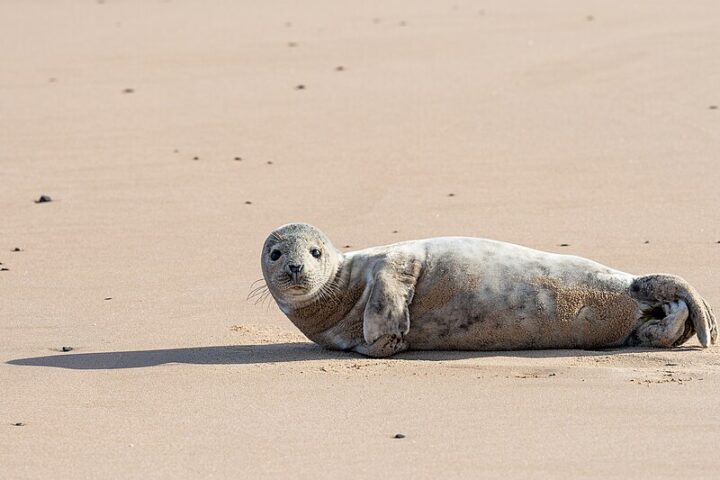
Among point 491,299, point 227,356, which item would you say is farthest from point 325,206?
point 491,299

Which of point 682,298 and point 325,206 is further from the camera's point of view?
point 325,206

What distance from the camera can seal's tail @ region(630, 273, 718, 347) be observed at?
6258mm

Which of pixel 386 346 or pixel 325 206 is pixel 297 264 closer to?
pixel 386 346

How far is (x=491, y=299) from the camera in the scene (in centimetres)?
639

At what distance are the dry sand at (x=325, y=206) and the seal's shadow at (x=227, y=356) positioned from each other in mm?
24

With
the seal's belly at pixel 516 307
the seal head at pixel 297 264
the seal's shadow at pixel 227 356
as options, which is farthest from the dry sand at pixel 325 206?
the seal head at pixel 297 264

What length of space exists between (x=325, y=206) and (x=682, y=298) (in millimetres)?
3576

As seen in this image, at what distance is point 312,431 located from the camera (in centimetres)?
526

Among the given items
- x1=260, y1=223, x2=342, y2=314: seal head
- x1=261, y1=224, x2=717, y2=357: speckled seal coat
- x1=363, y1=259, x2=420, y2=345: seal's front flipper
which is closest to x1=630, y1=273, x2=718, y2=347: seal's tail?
x1=261, y1=224, x2=717, y2=357: speckled seal coat

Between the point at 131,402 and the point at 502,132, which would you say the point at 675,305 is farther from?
the point at 502,132

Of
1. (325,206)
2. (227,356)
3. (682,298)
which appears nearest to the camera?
(682,298)

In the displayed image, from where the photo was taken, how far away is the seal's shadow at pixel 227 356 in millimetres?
6328

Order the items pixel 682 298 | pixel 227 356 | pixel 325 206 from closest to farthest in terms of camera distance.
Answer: pixel 682 298 → pixel 227 356 → pixel 325 206

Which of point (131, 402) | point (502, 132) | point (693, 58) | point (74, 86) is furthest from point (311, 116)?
point (131, 402)
